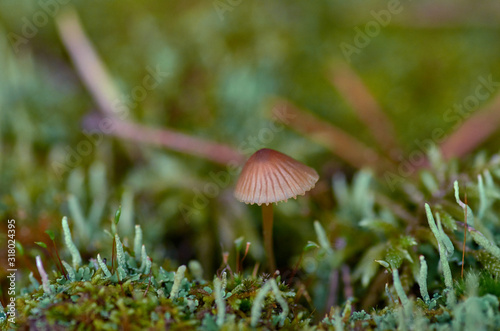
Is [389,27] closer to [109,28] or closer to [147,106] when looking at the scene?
[147,106]

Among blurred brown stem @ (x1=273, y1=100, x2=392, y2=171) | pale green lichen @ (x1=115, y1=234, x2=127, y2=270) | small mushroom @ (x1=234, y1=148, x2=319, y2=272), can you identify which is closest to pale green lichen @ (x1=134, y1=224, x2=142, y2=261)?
pale green lichen @ (x1=115, y1=234, x2=127, y2=270)

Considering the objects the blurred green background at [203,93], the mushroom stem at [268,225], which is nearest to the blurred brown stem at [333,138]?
the blurred green background at [203,93]

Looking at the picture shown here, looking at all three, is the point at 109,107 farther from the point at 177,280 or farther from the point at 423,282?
the point at 423,282

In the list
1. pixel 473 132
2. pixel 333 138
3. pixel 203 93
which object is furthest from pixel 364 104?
pixel 203 93

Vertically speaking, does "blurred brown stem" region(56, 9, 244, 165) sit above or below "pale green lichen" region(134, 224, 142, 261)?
above

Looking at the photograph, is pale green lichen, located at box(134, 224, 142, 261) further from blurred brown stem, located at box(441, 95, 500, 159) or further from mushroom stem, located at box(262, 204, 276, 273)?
blurred brown stem, located at box(441, 95, 500, 159)

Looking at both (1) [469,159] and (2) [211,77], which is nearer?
(1) [469,159]

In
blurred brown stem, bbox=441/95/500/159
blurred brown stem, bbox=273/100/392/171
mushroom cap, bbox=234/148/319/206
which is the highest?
blurred brown stem, bbox=273/100/392/171

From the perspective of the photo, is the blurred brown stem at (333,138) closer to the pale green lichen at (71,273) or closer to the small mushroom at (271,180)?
the small mushroom at (271,180)

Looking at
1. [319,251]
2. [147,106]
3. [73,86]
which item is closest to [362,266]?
[319,251]
